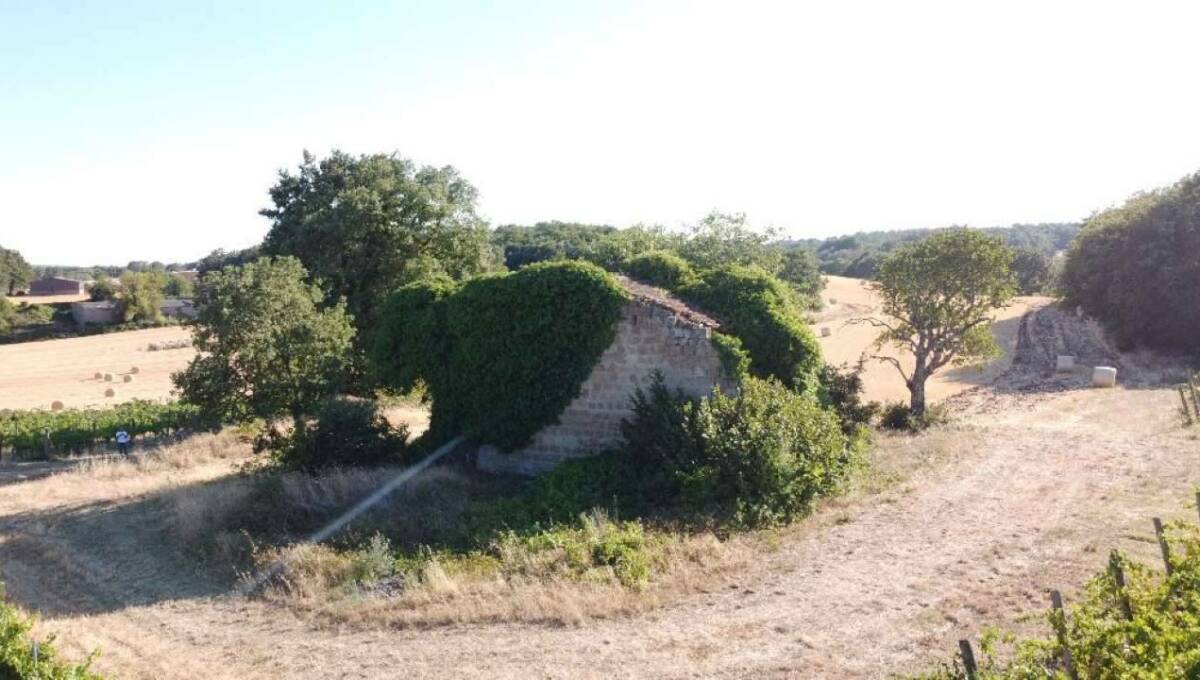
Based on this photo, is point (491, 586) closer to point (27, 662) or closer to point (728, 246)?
point (27, 662)

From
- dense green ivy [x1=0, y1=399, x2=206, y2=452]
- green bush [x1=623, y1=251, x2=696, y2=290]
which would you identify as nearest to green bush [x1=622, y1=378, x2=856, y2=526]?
green bush [x1=623, y1=251, x2=696, y2=290]

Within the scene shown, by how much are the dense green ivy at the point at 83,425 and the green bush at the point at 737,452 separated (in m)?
19.9

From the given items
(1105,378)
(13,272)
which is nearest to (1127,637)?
(1105,378)

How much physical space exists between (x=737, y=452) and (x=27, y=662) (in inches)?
400

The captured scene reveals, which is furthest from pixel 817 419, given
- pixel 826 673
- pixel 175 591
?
pixel 175 591

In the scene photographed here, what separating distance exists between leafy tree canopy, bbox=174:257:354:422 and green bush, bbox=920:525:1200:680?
16.7 meters

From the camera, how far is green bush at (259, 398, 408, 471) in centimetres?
1764

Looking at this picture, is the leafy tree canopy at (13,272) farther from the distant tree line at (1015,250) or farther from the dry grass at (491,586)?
the dry grass at (491,586)

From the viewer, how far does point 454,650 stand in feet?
29.6

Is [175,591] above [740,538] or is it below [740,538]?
below

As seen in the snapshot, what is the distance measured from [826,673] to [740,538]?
439cm

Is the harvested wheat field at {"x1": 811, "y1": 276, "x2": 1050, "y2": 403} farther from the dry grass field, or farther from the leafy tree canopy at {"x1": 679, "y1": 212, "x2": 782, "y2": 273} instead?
the dry grass field

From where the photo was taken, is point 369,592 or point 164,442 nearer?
point 369,592

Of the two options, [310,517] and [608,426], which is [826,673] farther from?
[310,517]
